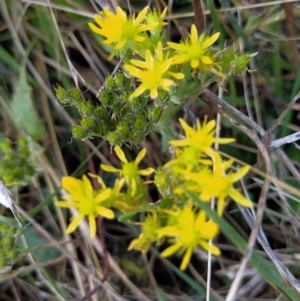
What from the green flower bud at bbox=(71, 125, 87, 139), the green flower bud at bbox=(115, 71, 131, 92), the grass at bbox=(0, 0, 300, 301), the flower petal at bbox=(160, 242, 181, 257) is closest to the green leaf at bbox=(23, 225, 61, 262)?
the grass at bbox=(0, 0, 300, 301)

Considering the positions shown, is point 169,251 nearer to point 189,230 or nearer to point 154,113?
point 189,230

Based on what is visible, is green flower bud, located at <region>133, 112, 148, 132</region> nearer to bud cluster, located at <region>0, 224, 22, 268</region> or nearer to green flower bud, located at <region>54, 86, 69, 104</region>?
green flower bud, located at <region>54, 86, 69, 104</region>

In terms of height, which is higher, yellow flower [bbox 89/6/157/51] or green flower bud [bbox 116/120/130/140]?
yellow flower [bbox 89/6/157/51]

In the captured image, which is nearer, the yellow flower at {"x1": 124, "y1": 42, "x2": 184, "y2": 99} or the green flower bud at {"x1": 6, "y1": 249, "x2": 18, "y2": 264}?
the yellow flower at {"x1": 124, "y1": 42, "x2": 184, "y2": 99}

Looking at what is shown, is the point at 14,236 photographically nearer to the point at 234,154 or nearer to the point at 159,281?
the point at 159,281

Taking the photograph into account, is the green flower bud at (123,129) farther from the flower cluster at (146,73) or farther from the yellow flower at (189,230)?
the yellow flower at (189,230)

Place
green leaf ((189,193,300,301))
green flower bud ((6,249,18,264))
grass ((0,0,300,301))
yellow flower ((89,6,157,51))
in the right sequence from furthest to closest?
grass ((0,0,300,301)) < green flower bud ((6,249,18,264)) < yellow flower ((89,6,157,51)) < green leaf ((189,193,300,301))

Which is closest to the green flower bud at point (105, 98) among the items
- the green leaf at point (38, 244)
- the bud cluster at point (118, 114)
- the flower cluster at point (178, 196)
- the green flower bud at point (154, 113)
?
the bud cluster at point (118, 114)

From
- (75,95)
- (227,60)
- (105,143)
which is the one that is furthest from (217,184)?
(105,143)
